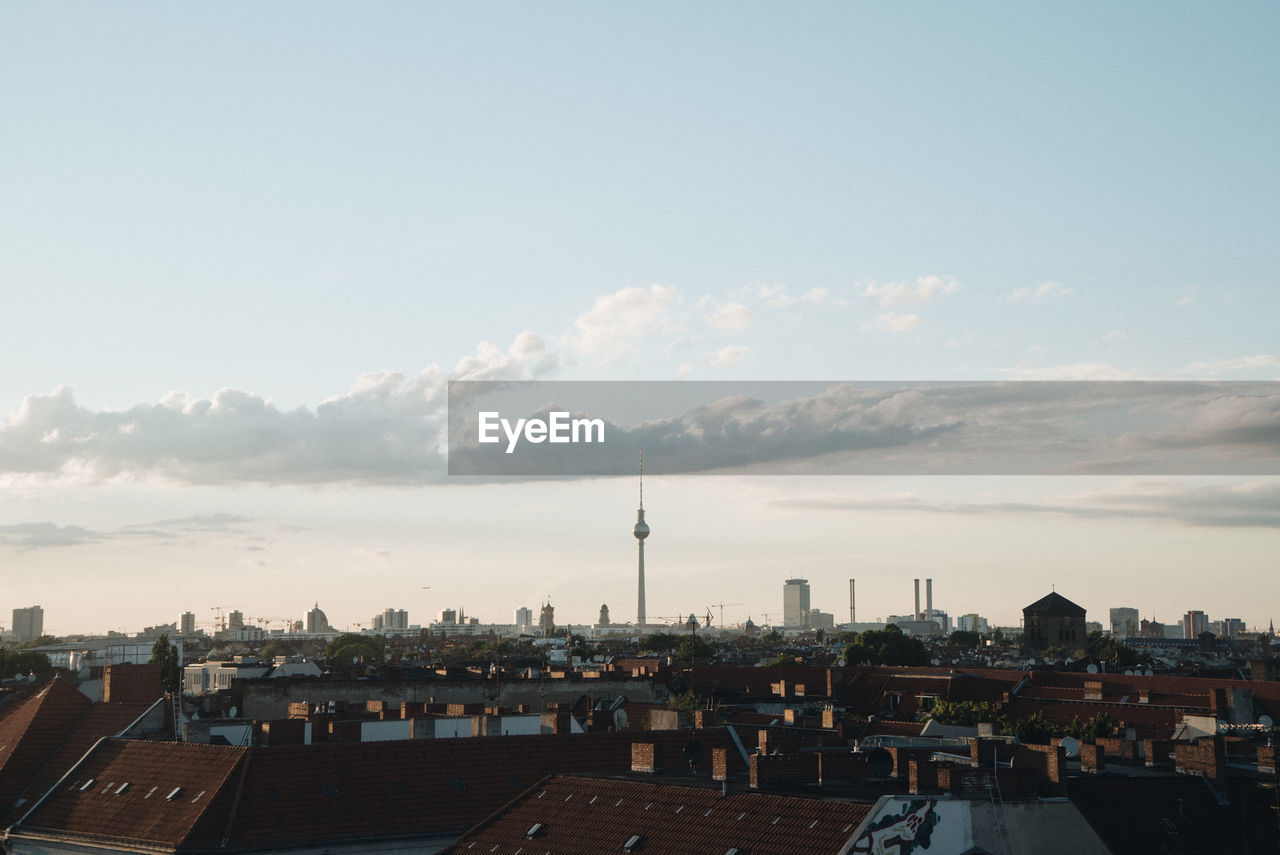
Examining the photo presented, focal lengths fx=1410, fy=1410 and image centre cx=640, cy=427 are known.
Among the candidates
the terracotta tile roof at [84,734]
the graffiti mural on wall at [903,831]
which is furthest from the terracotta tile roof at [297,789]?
the graffiti mural on wall at [903,831]

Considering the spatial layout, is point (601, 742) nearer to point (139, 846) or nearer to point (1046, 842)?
point (139, 846)

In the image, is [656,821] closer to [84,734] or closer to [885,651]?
[84,734]

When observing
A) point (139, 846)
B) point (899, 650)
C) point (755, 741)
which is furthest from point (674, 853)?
point (899, 650)

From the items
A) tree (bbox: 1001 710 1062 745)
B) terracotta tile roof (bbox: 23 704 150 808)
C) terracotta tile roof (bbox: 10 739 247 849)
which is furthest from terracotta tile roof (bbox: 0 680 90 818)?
tree (bbox: 1001 710 1062 745)

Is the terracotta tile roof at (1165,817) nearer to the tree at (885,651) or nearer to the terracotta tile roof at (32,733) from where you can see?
the terracotta tile roof at (32,733)

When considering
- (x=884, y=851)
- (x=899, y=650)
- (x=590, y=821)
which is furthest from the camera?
(x=899, y=650)

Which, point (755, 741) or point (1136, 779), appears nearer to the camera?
point (1136, 779)

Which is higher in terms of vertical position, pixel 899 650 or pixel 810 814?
pixel 810 814

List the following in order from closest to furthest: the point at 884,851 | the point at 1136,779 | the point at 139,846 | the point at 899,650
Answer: the point at 884,851, the point at 1136,779, the point at 139,846, the point at 899,650
